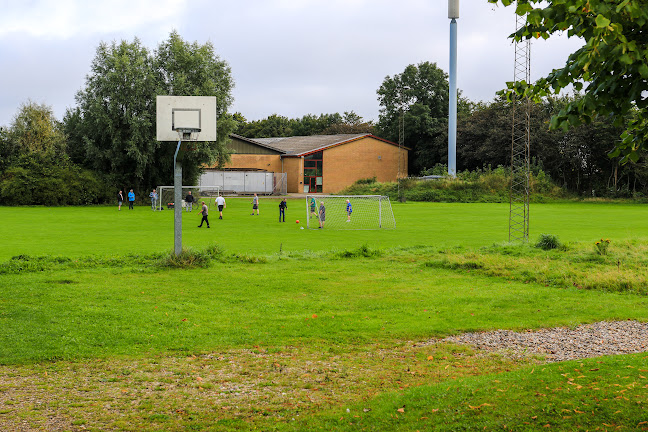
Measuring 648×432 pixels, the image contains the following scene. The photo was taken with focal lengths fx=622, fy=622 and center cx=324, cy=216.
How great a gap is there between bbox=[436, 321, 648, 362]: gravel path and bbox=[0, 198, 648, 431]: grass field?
1.29ft

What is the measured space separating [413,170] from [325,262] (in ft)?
214

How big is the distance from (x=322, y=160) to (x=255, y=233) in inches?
1870

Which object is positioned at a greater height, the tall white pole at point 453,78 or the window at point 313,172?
the tall white pole at point 453,78

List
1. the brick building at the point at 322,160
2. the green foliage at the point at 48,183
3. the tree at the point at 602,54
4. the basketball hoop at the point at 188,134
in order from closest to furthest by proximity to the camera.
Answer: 1. the tree at the point at 602,54
2. the basketball hoop at the point at 188,134
3. the green foliage at the point at 48,183
4. the brick building at the point at 322,160

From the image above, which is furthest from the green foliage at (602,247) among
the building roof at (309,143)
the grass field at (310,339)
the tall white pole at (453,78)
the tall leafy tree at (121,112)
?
the building roof at (309,143)

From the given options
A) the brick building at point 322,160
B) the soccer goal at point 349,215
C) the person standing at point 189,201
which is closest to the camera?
the soccer goal at point 349,215

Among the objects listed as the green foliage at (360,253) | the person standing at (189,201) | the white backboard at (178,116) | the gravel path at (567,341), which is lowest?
the gravel path at (567,341)

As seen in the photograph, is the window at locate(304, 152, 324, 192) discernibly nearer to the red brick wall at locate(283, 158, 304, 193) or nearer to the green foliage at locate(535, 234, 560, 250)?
the red brick wall at locate(283, 158, 304, 193)

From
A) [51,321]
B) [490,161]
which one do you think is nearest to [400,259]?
[51,321]

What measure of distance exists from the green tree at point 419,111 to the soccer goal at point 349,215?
3265cm

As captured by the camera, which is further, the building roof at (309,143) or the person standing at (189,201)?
the building roof at (309,143)

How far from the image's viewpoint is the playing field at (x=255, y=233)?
20.7 m

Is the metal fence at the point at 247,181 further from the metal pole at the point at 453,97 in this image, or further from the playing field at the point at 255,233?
the playing field at the point at 255,233

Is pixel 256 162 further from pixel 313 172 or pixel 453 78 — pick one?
pixel 453 78
